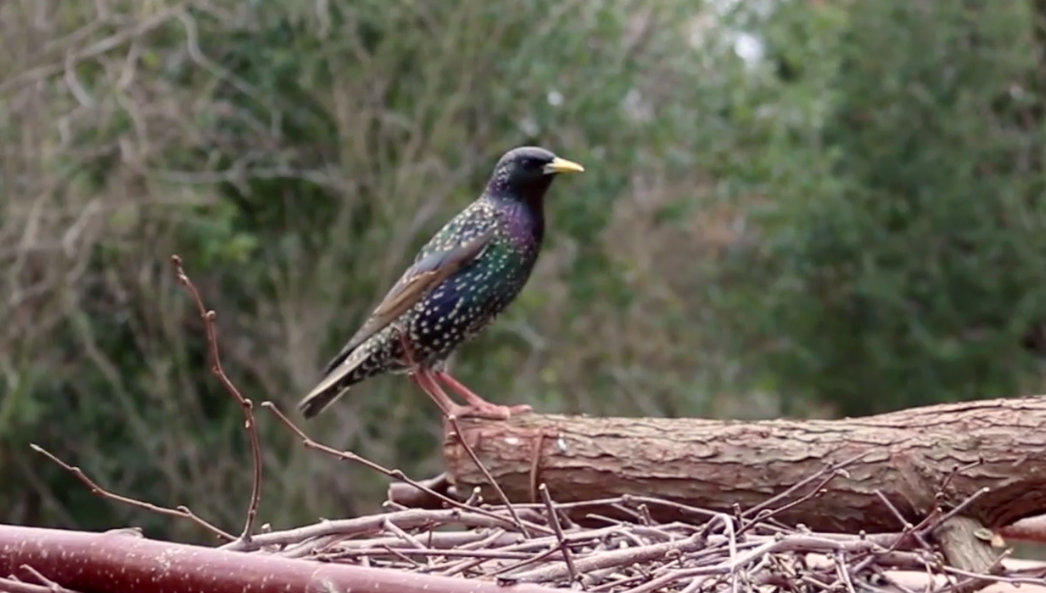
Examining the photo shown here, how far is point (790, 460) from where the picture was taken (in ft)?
7.53

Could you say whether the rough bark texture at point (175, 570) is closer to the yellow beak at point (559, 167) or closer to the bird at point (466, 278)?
the bird at point (466, 278)

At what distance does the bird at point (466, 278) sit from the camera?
10.4 ft

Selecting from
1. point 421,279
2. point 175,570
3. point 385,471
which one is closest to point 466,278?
point 421,279

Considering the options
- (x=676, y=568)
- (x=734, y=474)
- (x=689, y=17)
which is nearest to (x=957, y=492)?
(x=734, y=474)

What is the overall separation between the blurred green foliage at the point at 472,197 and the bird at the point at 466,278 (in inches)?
142

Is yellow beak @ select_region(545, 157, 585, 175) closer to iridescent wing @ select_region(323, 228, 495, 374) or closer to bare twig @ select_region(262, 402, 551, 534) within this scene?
iridescent wing @ select_region(323, 228, 495, 374)

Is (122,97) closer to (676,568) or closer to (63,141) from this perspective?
(63,141)

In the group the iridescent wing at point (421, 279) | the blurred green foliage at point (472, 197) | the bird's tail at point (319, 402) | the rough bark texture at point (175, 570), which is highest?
the blurred green foliage at point (472, 197)

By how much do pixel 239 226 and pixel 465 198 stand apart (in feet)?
3.87

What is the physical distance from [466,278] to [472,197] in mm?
4375

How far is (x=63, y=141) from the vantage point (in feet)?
21.5

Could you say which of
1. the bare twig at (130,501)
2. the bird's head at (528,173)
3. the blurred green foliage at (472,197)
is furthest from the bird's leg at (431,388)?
the blurred green foliage at (472,197)

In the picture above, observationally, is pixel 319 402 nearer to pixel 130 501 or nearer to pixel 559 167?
pixel 559 167

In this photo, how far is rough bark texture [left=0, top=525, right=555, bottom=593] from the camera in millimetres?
1358
